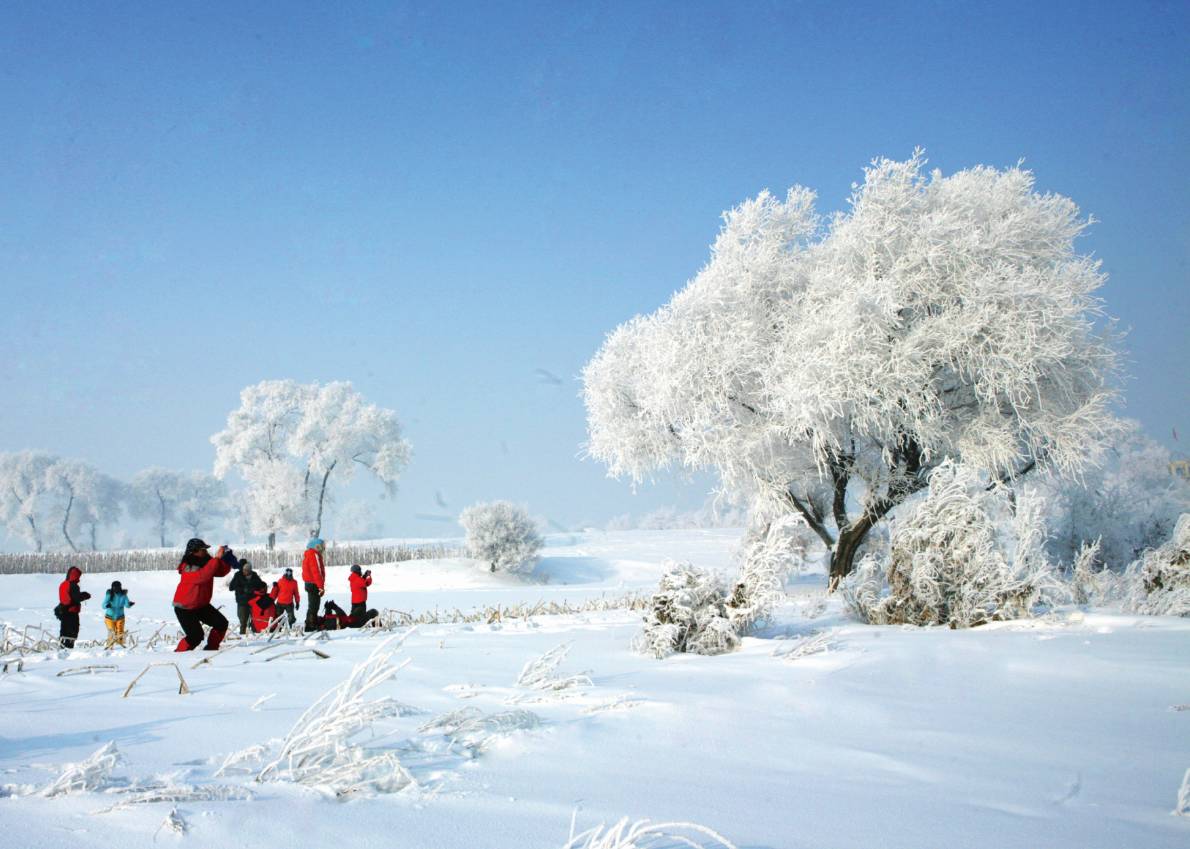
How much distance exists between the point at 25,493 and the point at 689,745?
80348 millimetres

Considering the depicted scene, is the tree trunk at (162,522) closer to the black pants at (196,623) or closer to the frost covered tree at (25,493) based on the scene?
the frost covered tree at (25,493)

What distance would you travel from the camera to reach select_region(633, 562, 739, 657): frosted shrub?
7262 mm

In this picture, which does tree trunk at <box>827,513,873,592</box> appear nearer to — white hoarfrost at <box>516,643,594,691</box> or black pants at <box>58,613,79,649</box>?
white hoarfrost at <box>516,643,594,691</box>

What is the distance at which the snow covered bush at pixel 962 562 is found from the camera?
8531 millimetres

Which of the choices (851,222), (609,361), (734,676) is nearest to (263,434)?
(609,361)

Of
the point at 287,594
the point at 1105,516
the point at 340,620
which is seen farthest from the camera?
the point at 1105,516

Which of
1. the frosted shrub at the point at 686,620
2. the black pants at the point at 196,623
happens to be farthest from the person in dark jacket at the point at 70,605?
the frosted shrub at the point at 686,620

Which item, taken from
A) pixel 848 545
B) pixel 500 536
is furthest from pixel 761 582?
pixel 500 536

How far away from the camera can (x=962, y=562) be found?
8812mm

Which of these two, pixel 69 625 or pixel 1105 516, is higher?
pixel 1105 516

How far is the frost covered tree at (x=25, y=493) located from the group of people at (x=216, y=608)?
6523 cm

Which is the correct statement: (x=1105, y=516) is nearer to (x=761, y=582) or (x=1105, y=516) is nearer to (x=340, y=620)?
(x=761, y=582)

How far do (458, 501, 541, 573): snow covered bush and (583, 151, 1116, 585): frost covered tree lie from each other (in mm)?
17899

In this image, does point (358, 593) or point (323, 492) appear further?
point (323, 492)
